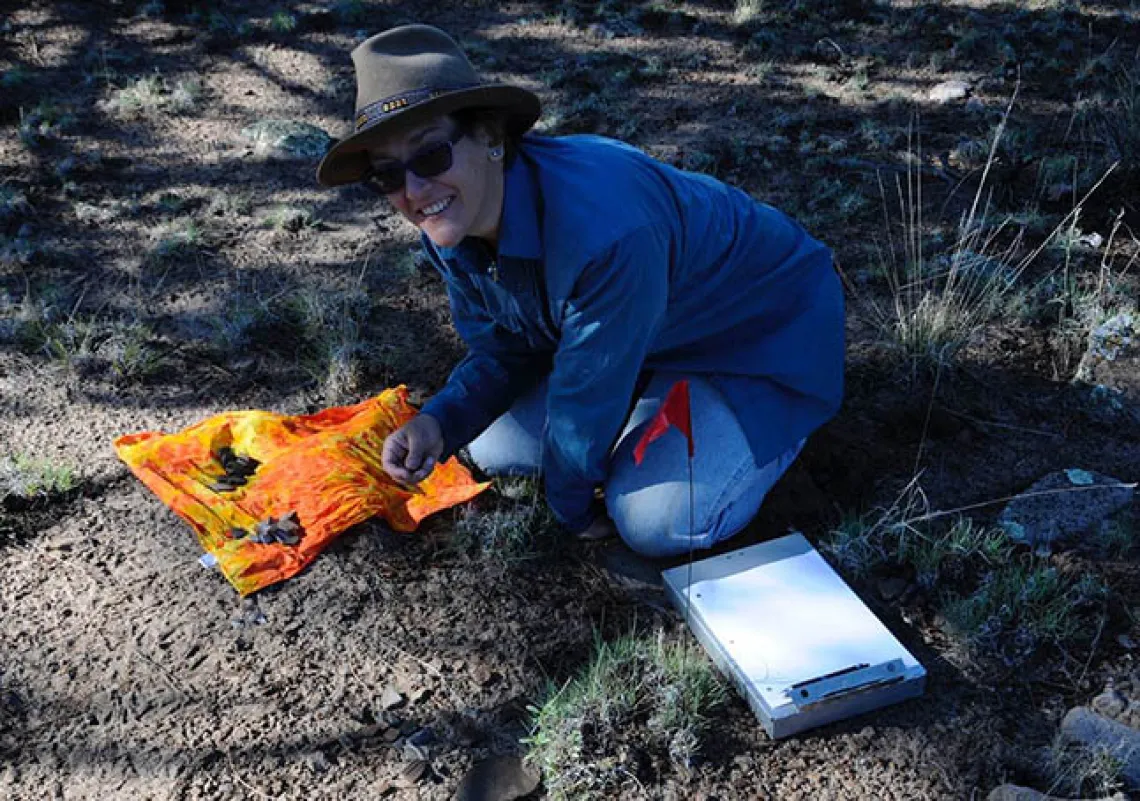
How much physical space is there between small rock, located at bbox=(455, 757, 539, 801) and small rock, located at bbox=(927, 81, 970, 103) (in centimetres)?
497

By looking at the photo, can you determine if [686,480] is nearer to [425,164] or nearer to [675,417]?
[675,417]

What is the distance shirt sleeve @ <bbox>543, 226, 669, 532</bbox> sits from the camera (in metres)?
2.64

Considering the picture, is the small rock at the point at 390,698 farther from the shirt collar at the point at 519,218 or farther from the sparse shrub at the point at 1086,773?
the sparse shrub at the point at 1086,773

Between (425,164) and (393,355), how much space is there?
70.8 inches

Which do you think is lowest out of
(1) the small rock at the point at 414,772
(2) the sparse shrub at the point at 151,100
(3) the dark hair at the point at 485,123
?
(1) the small rock at the point at 414,772

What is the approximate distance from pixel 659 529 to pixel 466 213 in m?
1.15

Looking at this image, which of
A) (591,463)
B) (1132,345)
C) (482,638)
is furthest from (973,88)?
(482,638)

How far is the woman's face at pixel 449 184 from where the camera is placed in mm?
2508

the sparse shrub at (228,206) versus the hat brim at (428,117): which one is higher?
the hat brim at (428,117)

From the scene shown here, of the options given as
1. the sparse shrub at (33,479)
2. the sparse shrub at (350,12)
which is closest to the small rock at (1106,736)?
the sparse shrub at (33,479)

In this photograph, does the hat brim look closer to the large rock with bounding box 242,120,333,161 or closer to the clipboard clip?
the clipboard clip

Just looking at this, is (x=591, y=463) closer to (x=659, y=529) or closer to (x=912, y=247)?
(x=659, y=529)

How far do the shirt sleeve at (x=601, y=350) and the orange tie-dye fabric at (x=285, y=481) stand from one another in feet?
1.95

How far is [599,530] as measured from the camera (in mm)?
3342
